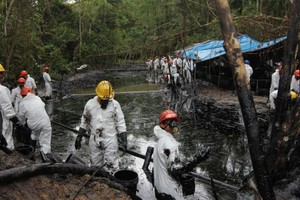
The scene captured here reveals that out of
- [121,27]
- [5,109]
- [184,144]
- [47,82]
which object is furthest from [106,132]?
[121,27]

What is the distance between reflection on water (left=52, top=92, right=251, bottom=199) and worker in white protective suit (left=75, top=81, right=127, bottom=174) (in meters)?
1.11

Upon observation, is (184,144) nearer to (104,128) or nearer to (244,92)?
(104,128)

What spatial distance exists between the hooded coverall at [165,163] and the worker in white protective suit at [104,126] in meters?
1.82

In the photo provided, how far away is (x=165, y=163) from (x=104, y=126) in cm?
200

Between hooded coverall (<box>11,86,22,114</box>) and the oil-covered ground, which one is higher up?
hooded coverall (<box>11,86,22,114</box>)

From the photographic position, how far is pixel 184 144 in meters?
9.16

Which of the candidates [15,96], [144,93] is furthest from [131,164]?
[144,93]

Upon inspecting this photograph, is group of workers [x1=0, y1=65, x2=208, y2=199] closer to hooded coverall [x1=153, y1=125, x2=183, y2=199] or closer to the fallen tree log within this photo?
hooded coverall [x1=153, y1=125, x2=183, y2=199]

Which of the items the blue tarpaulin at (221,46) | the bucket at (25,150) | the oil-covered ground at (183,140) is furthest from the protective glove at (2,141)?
the blue tarpaulin at (221,46)

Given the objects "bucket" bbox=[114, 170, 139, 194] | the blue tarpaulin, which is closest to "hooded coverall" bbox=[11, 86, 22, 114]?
the blue tarpaulin

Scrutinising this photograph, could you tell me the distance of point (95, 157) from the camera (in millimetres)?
5645

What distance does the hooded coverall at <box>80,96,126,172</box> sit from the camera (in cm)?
548

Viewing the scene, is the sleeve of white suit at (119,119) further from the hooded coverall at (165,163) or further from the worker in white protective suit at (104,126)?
the hooded coverall at (165,163)

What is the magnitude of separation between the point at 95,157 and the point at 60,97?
13.9m
